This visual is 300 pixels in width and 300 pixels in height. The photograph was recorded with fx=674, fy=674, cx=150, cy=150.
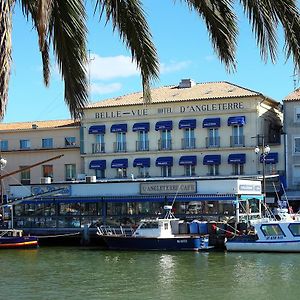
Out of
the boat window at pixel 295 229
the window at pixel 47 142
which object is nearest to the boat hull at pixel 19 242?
the boat window at pixel 295 229

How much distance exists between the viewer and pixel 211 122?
195 feet

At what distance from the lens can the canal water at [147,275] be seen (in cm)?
2486

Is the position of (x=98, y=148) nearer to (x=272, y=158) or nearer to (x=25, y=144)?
(x=25, y=144)

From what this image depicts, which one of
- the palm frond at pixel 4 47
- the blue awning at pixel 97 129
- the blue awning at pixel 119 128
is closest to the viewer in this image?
the palm frond at pixel 4 47

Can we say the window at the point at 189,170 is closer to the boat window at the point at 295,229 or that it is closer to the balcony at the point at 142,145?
the balcony at the point at 142,145

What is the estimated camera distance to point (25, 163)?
223 feet

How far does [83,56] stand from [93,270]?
1034 inches

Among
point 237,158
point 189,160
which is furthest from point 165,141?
point 237,158

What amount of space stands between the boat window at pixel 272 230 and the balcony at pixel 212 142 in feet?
64.3

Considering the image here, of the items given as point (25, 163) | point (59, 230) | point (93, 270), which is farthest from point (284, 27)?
point (25, 163)

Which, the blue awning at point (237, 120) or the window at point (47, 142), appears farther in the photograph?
the window at point (47, 142)

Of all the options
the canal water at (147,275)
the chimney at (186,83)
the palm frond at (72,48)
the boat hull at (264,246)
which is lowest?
the canal water at (147,275)

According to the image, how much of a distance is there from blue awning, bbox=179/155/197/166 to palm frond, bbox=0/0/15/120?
177 ft

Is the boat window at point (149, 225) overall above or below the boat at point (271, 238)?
above
